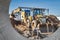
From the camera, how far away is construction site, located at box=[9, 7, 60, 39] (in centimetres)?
358

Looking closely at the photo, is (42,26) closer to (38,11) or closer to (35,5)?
(38,11)

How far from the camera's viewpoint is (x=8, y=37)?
2.55 meters

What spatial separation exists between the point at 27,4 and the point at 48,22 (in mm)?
695

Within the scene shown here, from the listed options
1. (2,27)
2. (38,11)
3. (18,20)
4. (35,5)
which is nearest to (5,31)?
(2,27)

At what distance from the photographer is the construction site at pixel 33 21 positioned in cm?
358

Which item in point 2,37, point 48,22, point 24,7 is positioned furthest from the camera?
point 24,7

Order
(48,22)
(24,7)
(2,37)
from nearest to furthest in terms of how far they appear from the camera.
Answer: (2,37) → (48,22) → (24,7)

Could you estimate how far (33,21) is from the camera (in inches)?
149

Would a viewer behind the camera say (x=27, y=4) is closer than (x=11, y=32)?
No

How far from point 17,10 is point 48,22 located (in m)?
0.59

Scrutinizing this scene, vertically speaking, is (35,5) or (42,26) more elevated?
(35,5)

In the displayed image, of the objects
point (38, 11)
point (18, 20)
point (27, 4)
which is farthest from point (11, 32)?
point (27, 4)

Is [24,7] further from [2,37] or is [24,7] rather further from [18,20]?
[2,37]

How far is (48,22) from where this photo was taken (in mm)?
3674
